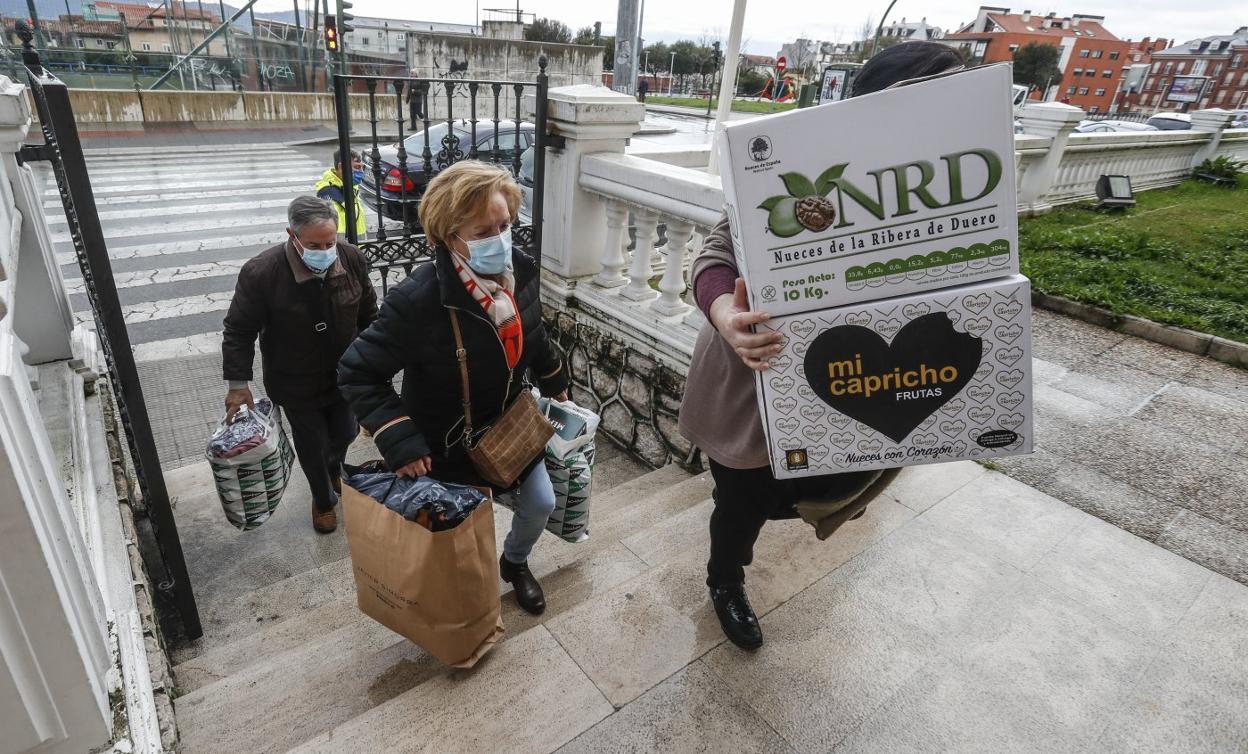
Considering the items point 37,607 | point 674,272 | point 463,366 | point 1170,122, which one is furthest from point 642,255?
point 1170,122

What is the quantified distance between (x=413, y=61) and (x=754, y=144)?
2743 cm

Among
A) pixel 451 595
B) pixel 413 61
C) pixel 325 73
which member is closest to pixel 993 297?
pixel 451 595

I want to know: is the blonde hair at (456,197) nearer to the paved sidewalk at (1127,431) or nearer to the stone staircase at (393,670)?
the stone staircase at (393,670)

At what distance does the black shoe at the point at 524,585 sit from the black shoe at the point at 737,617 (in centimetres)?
68

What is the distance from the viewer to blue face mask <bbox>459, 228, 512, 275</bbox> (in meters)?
2.16

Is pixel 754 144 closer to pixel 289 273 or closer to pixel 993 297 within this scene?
pixel 993 297

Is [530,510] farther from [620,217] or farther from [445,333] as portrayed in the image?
[620,217]

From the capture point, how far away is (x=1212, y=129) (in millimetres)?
11750

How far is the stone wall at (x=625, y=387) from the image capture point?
12.7 feet

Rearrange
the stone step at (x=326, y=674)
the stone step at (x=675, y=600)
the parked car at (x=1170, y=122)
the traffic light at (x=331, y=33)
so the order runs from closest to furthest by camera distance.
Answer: the stone step at (x=326, y=674)
the stone step at (x=675, y=600)
the traffic light at (x=331, y=33)
the parked car at (x=1170, y=122)

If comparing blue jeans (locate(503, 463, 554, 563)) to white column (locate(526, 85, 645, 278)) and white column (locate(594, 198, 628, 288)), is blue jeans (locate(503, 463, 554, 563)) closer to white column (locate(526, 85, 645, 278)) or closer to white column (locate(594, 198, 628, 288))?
white column (locate(594, 198, 628, 288))

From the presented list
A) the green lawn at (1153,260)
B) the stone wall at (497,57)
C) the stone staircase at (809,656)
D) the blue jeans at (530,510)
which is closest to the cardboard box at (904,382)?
the stone staircase at (809,656)

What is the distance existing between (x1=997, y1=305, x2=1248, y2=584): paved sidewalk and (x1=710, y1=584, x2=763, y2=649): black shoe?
5.88ft

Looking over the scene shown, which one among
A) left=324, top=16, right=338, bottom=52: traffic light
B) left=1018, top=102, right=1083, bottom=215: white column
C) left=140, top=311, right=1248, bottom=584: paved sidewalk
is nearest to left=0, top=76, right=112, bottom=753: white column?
left=140, top=311, right=1248, bottom=584: paved sidewalk
